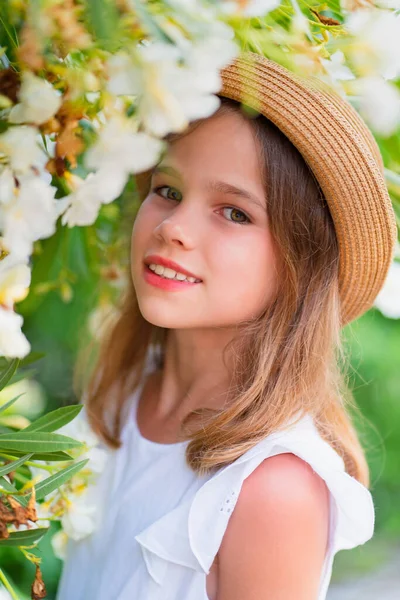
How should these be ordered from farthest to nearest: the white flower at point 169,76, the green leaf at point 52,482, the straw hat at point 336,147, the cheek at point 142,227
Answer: the cheek at point 142,227 → the straw hat at point 336,147 → the green leaf at point 52,482 → the white flower at point 169,76

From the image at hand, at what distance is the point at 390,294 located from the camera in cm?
132

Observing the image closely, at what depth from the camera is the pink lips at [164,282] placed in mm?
1247

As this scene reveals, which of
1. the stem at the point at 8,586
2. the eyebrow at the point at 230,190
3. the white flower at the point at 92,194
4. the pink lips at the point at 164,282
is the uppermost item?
the white flower at the point at 92,194

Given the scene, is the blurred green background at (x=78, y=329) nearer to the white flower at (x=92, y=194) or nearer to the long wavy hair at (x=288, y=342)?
the long wavy hair at (x=288, y=342)

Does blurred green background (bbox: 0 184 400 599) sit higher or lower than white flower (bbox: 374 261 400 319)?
lower

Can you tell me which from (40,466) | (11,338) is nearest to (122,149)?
(11,338)

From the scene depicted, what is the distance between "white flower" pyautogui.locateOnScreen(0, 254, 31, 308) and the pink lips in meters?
0.56

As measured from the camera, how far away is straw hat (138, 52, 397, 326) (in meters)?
1.11

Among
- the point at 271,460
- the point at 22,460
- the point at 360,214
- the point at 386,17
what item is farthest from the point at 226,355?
the point at 386,17

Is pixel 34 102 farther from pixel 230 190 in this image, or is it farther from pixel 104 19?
pixel 230 190

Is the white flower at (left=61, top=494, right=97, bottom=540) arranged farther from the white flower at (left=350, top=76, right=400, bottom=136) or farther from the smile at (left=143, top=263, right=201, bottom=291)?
the white flower at (left=350, top=76, right=400, bottom=136)

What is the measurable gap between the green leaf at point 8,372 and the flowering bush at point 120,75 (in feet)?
0.59

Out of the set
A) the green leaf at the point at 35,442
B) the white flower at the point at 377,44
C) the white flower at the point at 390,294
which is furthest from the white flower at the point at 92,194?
the white flower at the point at 390,294

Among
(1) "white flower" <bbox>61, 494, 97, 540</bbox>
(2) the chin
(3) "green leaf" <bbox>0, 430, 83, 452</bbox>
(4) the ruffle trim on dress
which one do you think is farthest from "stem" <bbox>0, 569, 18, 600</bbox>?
(2) the chin
